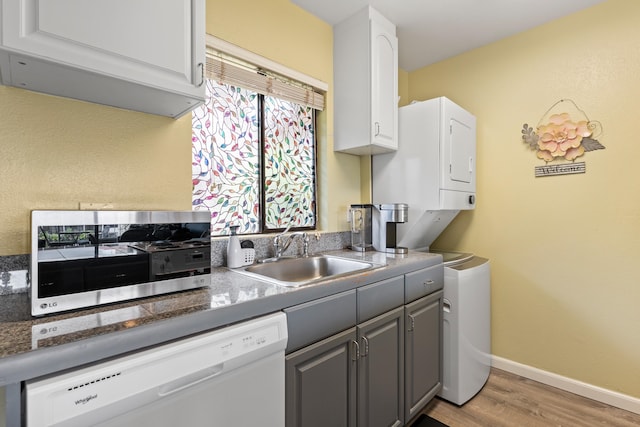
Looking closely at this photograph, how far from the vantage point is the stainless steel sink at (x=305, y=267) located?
1703 mm

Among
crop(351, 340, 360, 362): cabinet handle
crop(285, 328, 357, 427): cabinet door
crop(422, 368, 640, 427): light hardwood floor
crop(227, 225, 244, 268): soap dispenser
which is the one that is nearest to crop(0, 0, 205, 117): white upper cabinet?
crop(227, 225, 244, 268): soap dispenser

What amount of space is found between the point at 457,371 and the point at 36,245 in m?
2.21

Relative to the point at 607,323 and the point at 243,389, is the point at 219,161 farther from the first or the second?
the point at 607,323

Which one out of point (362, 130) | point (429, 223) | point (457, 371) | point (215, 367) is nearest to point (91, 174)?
point (215, 367)

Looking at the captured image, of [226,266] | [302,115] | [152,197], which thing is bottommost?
[226,266]

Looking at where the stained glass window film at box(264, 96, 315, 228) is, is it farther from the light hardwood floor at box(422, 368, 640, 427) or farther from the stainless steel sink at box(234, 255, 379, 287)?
the light hardwood floor at box(422, 368, 640, 427)

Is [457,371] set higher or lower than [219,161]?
lower

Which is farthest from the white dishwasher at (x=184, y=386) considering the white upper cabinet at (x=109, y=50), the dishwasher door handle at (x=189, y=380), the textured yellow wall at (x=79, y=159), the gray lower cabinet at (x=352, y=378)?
the white upper cabinet at (x=109, y=50)

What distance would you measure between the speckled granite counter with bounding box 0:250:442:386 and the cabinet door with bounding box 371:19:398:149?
127cm

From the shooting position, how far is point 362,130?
2146mm

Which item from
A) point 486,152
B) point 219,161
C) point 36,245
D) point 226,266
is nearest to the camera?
point 36,245

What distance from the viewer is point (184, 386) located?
86 cm

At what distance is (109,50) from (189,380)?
105 cm

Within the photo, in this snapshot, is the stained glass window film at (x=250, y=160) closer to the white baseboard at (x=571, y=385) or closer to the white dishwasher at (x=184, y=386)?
the white dishwasher at (x=184, y=386)
